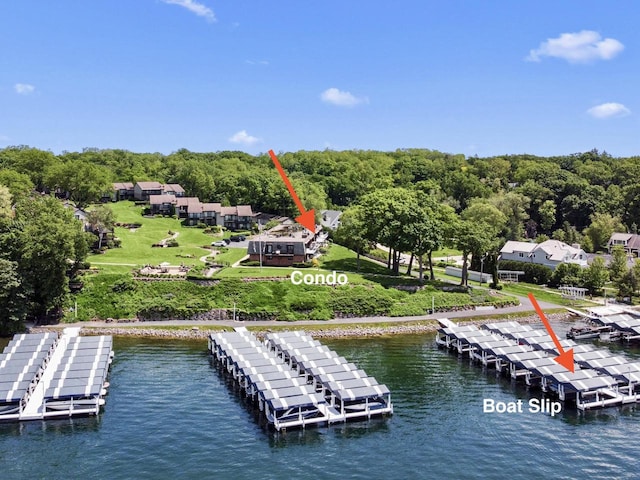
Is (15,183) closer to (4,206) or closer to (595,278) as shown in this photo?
(4,206)

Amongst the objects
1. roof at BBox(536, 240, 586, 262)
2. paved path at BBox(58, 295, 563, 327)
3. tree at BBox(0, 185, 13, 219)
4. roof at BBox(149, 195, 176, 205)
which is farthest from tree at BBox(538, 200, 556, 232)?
tree at BBox(0, 185, 13, 219)

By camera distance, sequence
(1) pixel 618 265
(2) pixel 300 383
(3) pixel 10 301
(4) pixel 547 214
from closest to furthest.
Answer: (2) pixel 300 383, (3) pixel 10 301, (1) pixel 618 265, (4) pixel 547 214

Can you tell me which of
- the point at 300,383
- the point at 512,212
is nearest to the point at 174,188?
the point at 512,212

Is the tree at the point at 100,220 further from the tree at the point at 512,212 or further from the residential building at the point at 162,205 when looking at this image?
the tree at the point at 512,212

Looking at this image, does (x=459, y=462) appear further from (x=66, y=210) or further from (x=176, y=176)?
(x=176, y=176)

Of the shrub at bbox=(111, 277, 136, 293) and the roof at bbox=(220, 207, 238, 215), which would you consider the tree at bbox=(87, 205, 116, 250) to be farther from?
the roof at bbox=(220, 207, 238, 215)

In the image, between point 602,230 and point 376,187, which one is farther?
point 376,187
